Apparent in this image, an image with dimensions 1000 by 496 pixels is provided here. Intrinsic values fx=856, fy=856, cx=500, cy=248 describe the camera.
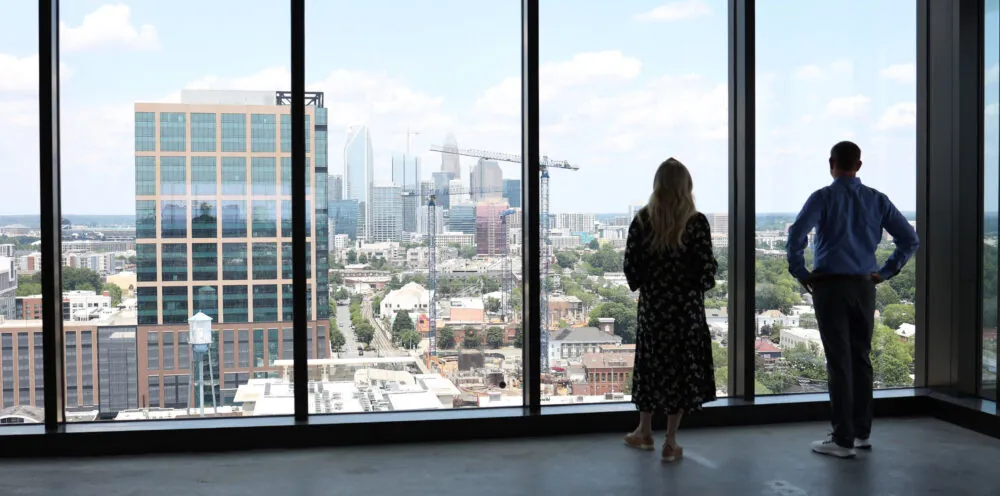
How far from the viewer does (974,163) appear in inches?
173

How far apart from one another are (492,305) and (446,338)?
0.28 metres

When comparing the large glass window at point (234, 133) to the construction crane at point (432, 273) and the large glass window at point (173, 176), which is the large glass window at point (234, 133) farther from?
the construction crane at point (432, 273)

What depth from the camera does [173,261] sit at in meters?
3.91

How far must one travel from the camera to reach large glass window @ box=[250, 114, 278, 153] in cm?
398

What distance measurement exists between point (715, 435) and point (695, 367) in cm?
68

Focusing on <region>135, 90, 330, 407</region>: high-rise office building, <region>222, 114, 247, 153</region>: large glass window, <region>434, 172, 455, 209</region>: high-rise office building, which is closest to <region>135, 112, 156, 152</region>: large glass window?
<region>135, 90, 330, 407</region>: high-rise office building

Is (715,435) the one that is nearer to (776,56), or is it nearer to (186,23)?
(776,56)

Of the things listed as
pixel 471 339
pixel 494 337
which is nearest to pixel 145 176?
pixel 471 339

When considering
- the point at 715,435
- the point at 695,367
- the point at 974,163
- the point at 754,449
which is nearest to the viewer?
the point at 695,367

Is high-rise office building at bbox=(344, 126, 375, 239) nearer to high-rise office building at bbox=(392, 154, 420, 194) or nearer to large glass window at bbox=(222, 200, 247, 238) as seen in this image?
high-rise office building at bbox=(392, 154, 420, 194)

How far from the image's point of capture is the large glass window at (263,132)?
13.1 feet

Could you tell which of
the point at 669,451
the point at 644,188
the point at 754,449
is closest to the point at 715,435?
the point at 754,449

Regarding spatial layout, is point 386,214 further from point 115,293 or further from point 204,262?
point 115,293

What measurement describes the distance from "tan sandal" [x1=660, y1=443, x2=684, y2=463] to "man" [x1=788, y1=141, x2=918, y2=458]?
0.64 m
